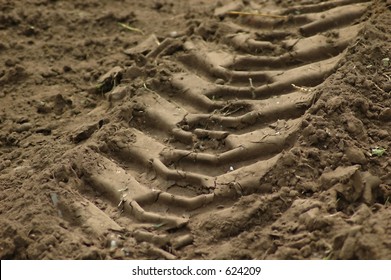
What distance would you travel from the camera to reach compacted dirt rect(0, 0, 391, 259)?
246 centimetres

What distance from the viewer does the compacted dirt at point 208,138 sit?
8.07 feet

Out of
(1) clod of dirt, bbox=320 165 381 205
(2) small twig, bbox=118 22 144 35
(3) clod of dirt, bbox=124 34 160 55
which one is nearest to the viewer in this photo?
(1) clod of dirt, bbox=320 165 381 205

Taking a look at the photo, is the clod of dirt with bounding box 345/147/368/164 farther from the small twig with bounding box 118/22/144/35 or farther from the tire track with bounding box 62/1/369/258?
the small twig with bounding box 118/22/144/35

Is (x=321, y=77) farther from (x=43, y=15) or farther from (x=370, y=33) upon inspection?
(x=43, y=15)

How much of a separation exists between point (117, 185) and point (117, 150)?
22cm

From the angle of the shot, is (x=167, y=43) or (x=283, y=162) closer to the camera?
(x=283, y=162)

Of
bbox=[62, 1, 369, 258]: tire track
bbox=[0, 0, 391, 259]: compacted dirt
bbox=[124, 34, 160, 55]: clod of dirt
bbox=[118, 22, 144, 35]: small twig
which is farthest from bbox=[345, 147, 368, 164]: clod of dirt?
bbox=[118, 22, 144, 35]: small twig

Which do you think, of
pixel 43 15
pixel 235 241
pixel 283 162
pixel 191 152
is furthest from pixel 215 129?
pixel 43 15

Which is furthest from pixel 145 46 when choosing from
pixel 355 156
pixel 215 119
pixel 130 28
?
pixel 355 156

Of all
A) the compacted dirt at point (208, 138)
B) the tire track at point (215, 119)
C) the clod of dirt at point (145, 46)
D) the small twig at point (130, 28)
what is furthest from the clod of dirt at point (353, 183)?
the small twig at point (130, 28)

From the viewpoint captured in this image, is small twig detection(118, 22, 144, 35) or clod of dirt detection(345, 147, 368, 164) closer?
clod of dirt detection(345, 147, 368, 164)

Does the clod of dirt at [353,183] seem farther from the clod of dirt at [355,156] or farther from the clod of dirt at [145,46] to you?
the clod of dirt at [145,46]

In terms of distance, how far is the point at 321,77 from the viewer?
2.97 meters

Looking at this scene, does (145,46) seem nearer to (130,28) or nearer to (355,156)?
(130,28)
